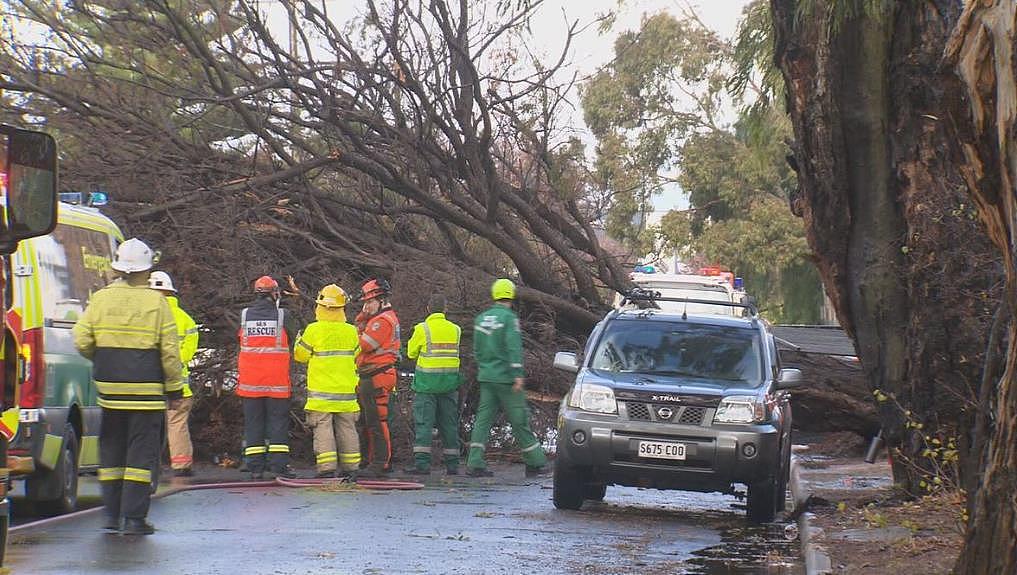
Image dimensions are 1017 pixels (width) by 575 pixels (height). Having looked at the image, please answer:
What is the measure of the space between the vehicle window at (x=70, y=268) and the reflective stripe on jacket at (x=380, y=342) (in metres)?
3.20

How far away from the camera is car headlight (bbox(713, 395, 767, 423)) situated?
11797 mm

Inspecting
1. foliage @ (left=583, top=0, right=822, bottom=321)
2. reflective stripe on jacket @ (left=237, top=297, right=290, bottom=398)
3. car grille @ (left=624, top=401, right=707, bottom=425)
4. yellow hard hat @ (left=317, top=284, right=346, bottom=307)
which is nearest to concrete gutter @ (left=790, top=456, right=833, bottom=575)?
car grille @ (left=624, top=401, right=707, bottom=425)

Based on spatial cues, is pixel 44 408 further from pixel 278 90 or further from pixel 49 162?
pixel 278 90

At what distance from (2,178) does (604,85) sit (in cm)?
3831

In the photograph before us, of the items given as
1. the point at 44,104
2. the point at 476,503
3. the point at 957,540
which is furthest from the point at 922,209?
the point at 44,104

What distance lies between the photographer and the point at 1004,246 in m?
6.21

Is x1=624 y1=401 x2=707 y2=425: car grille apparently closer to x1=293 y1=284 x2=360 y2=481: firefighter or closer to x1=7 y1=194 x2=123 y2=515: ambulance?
x1=293 y1=284 x2=360 y2=481: firefighter

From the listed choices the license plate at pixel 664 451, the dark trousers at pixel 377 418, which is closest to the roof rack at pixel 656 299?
the license plate at pixel 664 451

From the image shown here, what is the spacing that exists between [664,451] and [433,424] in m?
4.08

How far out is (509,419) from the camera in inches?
586

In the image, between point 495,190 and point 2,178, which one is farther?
point 495,190

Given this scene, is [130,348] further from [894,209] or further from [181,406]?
[894,209]

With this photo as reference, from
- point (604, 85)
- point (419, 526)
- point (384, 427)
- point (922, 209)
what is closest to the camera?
point (419, 526)

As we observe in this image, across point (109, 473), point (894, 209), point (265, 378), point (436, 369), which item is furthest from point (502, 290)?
point (109, 473)
